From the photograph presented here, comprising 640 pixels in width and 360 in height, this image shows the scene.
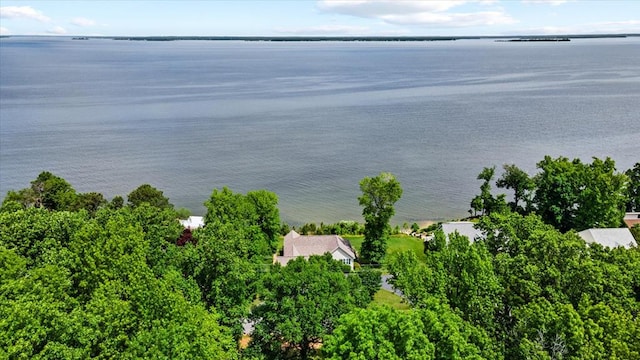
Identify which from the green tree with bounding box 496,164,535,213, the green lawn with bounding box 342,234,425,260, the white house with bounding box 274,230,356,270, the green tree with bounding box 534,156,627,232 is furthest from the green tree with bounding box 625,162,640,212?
the white house with bounding box 274,230,356,270

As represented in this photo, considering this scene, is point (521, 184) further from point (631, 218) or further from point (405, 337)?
point (405, 337)

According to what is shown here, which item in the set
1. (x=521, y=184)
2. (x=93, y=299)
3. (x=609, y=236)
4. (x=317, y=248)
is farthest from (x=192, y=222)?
(x=609, y=236)

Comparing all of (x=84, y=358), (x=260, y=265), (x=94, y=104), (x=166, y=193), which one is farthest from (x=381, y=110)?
(x=84, y=358)

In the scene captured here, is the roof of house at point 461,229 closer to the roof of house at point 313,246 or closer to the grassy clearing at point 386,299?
the roof of house at point 313,246

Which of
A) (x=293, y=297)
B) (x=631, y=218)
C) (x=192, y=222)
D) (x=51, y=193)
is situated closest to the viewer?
(x=293, y=297)

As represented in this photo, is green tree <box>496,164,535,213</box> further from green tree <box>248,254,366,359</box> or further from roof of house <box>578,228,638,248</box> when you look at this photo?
green tree <box>248,254,366,359</box>

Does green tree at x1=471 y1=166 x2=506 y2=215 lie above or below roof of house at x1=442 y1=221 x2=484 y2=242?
above
